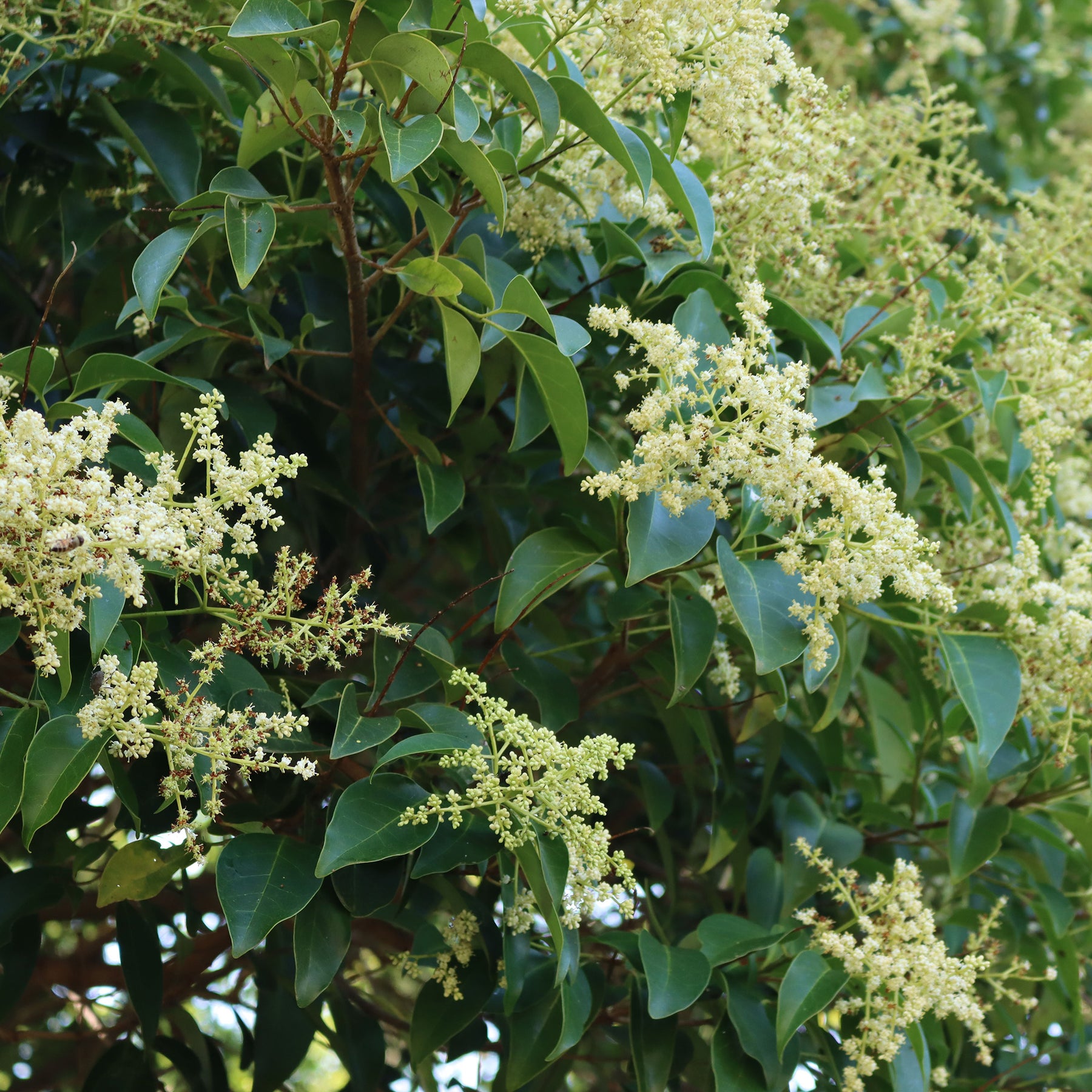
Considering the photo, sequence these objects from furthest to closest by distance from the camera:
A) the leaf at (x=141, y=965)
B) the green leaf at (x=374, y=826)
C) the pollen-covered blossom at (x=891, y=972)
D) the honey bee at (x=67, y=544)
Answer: the leaf at (x=141, y=965), the pollen-covered blossom at (x=891, y=972), the green leaf at (x=374, y=826), the honey bee at (x=67, y=544)

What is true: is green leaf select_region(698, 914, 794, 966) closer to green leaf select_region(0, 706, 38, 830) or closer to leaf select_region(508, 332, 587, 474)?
leaf select_region(508, 332, 587, 474)

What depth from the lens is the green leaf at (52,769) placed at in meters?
0.92

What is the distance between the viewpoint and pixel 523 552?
1207mm

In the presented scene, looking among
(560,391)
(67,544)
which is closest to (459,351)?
(560,391)

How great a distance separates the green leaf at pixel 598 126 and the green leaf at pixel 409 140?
16 cm

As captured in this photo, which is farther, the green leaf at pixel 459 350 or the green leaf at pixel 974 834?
the green leaf at pixel 974 834

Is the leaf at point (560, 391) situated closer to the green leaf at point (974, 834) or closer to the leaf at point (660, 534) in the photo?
the leaf at point (660, 534)

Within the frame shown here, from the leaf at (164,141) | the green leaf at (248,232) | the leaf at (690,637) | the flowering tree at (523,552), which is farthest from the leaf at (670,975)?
the leaf at (164,141)

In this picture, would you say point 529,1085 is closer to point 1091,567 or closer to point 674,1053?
point 674,1053

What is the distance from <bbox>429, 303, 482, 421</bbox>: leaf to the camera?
1.13 metres

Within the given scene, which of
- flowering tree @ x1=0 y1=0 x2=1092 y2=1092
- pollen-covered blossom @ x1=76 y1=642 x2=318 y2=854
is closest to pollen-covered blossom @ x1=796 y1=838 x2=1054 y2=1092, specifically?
flowering tree @ x1=0 y1=0 x2=1092 y2=1092

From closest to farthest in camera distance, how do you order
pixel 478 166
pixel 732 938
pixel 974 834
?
pixel 478 166, pixel 732 938, pixel 974 834

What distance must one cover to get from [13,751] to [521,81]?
81 cm

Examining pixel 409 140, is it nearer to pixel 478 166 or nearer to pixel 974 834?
pixel 478 166
